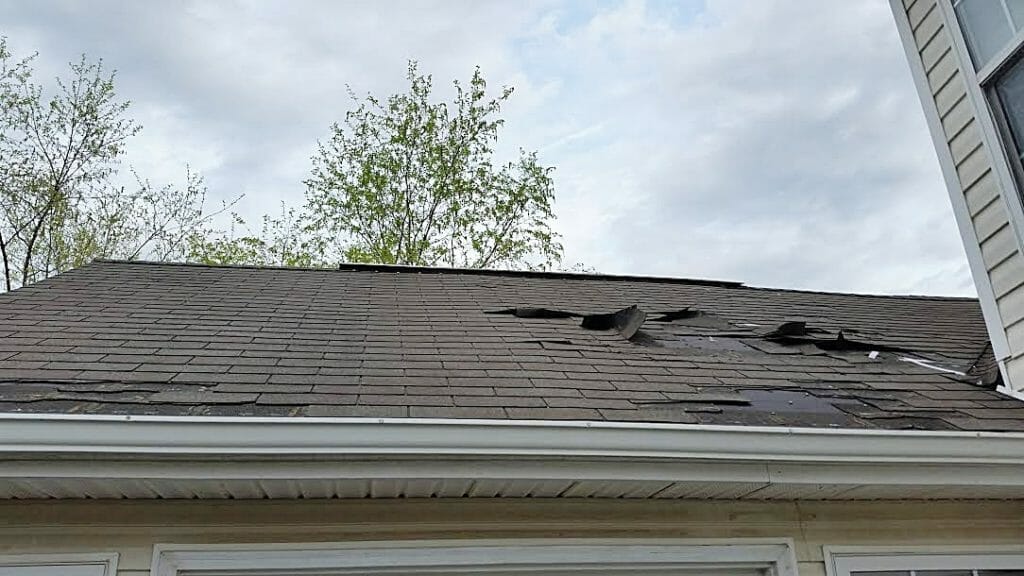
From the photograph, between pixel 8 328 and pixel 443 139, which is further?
pixel 443 139

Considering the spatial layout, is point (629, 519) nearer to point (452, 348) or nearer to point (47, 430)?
point (452, 348)

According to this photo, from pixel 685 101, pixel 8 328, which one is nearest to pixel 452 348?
pixel 8 328

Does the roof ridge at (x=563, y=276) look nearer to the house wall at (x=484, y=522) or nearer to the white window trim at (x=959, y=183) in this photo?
the white window trim at (x=959, y=183)

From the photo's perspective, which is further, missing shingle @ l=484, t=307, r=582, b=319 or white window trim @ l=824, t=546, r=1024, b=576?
missing shingle @ l=484, t=307, r=582, b=319

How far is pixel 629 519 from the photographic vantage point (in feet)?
8.67

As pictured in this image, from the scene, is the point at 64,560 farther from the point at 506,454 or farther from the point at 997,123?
the point at 997,123

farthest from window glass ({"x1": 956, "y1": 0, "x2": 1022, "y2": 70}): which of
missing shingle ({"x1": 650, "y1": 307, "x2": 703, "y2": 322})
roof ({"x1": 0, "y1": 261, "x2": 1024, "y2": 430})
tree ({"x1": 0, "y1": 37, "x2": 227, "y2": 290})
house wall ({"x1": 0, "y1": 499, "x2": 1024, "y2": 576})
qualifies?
tree ({"x1": 0, "y1": 37, "x2": 227, "y2": 290})

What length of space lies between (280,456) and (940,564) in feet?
8.82

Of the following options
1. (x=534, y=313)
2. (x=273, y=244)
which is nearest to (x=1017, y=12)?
(x=534, y=313)

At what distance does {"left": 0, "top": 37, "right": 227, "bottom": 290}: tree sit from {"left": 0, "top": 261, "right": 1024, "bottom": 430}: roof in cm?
975

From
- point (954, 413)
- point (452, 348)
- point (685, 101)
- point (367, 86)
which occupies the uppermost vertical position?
point (367, 86)

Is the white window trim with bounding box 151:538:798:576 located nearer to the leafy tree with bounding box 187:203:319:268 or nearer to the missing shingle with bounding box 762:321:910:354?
the missing shingle with bounding box 762:321:910:354

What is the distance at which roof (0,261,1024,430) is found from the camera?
2.55m

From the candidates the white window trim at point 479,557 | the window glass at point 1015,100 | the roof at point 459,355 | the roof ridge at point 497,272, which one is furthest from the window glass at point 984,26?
the roof ridge at point 497,272
